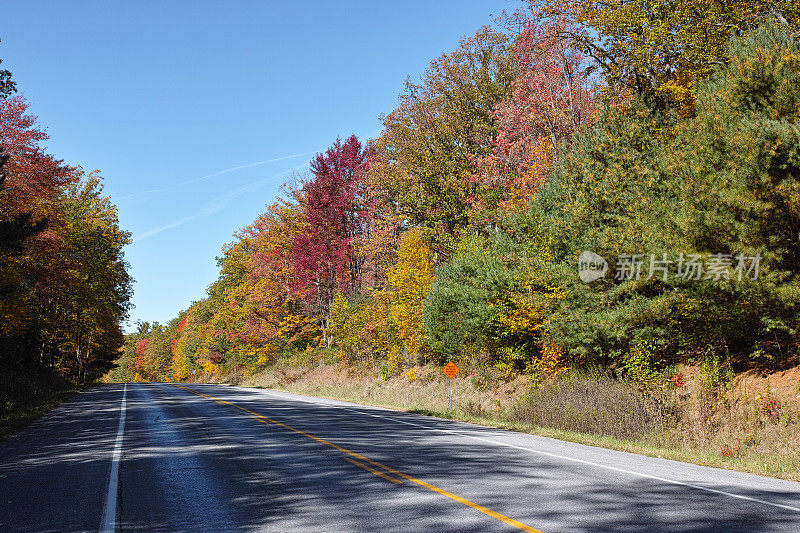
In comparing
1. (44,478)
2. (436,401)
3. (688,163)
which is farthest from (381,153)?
(44,478)

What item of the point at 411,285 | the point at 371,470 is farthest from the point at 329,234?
the point at 371,470

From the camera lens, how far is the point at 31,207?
26.0 m

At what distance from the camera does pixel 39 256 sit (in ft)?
83.6

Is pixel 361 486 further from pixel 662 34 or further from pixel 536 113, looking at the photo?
pixel 536 113

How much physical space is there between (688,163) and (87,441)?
17.3 metres

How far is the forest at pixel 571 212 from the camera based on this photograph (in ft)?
48.5

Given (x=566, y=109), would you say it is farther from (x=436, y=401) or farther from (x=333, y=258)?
(x=333, y=258)

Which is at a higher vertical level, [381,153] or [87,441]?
[381,153]

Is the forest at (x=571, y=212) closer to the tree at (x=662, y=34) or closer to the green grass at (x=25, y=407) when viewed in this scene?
the tree at (x=662, y=34)

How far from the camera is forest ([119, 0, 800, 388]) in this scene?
14.8 m

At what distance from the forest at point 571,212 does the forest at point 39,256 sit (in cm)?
1195

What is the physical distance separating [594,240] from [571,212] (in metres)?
1.82

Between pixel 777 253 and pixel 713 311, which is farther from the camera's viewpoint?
pixel 713 311

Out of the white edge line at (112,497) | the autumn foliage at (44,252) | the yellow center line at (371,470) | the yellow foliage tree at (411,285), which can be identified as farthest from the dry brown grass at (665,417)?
the autumn foliage at (44,252)
